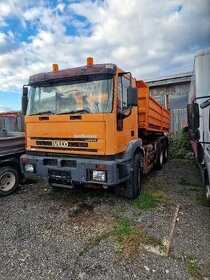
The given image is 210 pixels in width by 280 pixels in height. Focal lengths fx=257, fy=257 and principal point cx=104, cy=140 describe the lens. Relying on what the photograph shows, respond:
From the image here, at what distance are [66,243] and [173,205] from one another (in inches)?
93.8

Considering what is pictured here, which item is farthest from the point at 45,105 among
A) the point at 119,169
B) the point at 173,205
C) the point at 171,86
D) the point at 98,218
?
the point at 171,86

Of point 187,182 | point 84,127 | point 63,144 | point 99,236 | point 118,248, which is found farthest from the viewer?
point 187,182

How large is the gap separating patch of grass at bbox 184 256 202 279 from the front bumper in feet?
5.39

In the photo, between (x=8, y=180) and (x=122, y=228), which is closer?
(x=122, y=228)

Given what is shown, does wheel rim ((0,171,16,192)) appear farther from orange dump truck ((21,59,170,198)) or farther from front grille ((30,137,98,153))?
front grille ((30,137,98,153))

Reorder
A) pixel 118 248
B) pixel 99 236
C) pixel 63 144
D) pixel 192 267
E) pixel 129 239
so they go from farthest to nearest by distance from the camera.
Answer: pixel 63 144 < pixel 99 236 < pixel 129 239 < pixel 118 248 < pixel 192 267

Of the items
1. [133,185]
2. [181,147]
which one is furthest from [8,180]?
[181,147]

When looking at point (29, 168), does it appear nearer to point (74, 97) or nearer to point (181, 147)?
point (74, 97)

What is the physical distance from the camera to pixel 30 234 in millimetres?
4098

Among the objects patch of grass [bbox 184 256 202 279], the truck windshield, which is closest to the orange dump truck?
the truck windshield

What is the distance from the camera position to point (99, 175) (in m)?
4.47

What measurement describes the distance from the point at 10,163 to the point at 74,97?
8.20 feet

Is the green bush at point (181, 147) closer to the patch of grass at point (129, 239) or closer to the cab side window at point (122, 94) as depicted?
the cab side window at point (122, 94)

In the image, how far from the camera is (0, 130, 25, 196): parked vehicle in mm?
5840
